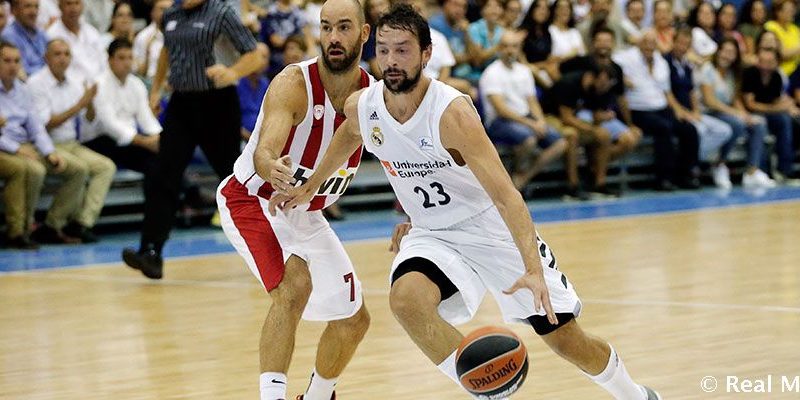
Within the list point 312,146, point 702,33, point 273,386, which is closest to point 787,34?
point 702,33

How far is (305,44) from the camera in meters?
13.3

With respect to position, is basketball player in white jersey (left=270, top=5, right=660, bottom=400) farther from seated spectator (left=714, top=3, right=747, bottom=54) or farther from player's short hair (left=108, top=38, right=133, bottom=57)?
seated spectator (left=714, top=3, right=747, bottom=54)

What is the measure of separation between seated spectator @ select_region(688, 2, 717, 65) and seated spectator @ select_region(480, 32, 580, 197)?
10.8 feet

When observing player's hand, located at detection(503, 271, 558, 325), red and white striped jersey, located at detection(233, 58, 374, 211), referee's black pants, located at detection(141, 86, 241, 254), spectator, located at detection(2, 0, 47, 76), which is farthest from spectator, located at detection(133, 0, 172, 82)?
player's hand, located at detection(503, 271, 558, 325)

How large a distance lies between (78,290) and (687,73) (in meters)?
9.56

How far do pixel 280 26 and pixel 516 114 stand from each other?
2.77m

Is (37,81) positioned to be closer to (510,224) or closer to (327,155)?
(327,155)

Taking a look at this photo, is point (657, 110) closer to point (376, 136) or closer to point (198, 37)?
point (198, 37)

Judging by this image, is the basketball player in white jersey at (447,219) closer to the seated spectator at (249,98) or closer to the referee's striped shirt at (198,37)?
the referee's striped shirt at (198,37)

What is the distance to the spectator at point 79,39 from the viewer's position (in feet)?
41.7

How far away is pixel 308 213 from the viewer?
575cm

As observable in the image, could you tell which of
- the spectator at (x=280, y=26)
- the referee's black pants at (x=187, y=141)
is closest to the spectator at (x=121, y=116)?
the spectator at (x=280, y=26)

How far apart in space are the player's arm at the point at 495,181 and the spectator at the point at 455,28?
1010 centimetres

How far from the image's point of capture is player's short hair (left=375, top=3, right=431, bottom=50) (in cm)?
482
